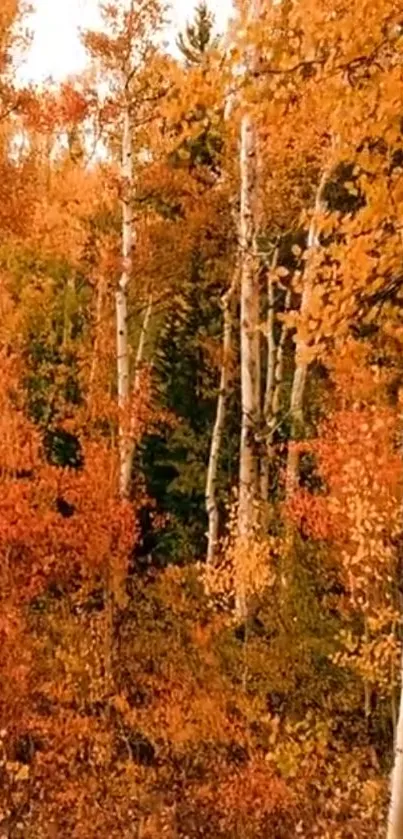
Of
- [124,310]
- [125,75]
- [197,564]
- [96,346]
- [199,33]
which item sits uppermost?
[199,33]

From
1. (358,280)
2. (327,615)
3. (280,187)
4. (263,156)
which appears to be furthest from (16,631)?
(358,280)

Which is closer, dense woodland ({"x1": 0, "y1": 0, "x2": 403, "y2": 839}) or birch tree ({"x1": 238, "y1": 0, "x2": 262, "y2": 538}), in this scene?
dense woodland ({"x1": 0, "y1": 0, "x2": 403, "y2": 839})

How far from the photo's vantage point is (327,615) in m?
12.0

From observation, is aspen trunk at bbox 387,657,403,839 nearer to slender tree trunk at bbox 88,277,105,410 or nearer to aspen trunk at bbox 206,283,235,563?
aspen trunk at bbox 206,283,235,563

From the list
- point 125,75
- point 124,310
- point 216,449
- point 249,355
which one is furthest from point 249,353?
point 125,75

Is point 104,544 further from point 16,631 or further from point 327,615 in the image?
point 327,615

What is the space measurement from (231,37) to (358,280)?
107 centimetres

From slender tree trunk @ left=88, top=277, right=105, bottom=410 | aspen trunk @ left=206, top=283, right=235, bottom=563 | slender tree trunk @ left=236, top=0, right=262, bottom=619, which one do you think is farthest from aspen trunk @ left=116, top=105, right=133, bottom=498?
slender tree trunk @ left=88, top=277, right=105, bottom=410

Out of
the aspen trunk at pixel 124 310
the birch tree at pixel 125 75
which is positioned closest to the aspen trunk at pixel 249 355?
the birch tree at pixel 125 75

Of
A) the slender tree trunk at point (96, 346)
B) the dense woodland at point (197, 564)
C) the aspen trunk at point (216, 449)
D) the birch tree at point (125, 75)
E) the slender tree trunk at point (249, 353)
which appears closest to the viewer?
the dense woodland at point (197, 564)

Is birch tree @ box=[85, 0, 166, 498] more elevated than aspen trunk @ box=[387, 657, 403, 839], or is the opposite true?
birch tree @ box=[85, 0, 166, 498]

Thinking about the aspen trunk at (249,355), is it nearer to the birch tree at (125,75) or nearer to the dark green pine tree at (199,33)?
the birch tree at (125,75)

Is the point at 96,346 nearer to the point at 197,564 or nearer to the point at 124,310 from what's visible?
the point at 124,310

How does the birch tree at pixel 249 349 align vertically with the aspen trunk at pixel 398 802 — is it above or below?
above
